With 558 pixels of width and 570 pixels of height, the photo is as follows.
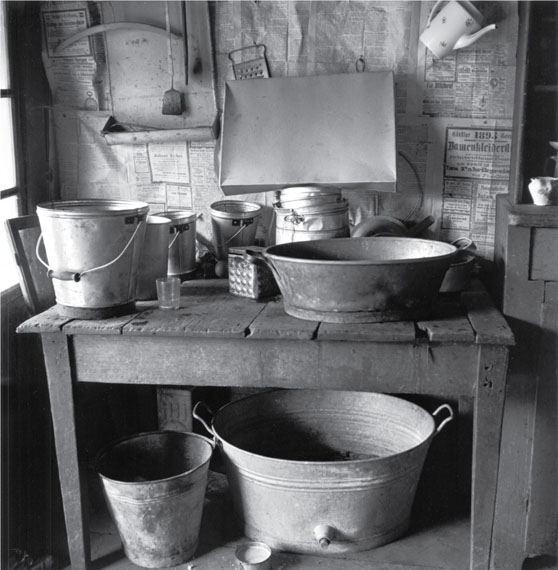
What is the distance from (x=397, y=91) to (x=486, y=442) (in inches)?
54.2

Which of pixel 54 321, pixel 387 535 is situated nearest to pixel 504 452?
pixel 387 535

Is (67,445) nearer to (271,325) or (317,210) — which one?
(271,325)

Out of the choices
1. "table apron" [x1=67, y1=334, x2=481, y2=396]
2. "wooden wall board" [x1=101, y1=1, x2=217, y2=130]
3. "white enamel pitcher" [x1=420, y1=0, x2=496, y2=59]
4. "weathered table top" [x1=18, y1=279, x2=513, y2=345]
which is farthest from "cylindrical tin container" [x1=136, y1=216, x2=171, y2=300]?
"white enamel pitcher" [x1=420, y1=0, x2=496, y2=59]

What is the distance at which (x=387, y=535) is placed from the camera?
8.01 feet

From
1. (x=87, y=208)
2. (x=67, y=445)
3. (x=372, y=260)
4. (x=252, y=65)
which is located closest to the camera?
(x=372, y=260)

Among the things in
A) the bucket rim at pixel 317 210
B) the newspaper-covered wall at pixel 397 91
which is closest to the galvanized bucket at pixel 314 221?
the bucket rim at pixel 317 210

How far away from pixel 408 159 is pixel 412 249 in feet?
1.59

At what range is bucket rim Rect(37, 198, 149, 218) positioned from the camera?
207cm

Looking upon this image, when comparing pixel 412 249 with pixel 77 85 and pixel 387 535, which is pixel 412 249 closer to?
pixel 387 535

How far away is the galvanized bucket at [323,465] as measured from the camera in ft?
7.41

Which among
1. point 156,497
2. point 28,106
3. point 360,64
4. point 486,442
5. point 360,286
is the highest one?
point 360,64

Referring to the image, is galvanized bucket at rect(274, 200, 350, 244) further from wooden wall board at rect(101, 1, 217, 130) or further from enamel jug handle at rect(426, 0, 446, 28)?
enamel jug handle at rect(426, 0, 446, 28)

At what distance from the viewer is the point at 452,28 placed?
2527 mm

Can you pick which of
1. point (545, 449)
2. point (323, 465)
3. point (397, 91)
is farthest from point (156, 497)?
point (397, 91)
